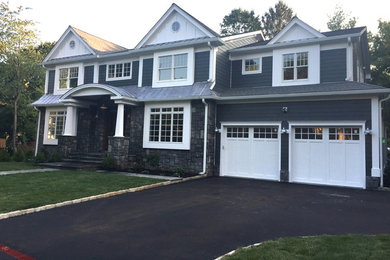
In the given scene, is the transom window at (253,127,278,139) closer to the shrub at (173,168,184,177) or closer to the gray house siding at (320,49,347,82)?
the gray house siding at (320,49,347,82)

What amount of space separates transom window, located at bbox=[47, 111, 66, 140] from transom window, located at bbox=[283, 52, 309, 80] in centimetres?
1219

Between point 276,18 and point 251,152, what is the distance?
27941 mm

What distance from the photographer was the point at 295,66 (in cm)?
A: 1272

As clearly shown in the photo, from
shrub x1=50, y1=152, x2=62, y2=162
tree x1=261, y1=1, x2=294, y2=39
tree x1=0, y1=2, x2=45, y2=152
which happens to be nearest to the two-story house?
shrub x1=50, y1=152, x2=62, y2=162

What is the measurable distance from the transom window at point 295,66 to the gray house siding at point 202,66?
3.48 m

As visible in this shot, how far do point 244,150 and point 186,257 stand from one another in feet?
29.2

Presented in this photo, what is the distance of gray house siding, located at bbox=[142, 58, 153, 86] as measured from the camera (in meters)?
14.7

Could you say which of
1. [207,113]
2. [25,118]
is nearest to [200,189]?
[207,113]

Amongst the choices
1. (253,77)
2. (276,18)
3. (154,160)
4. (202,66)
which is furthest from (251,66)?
(276,18)

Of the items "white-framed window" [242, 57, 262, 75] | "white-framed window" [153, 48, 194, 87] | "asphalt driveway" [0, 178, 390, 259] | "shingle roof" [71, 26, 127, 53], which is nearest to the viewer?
"asphalt driveway" [0, 178, 390, 259]

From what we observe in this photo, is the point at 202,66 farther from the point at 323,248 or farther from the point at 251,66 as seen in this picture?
the point at 323,248

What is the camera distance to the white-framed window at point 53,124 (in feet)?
53.9

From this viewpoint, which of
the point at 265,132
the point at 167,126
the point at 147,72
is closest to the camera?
the point at 265,132

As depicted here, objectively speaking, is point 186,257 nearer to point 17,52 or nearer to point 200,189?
point 200,189
